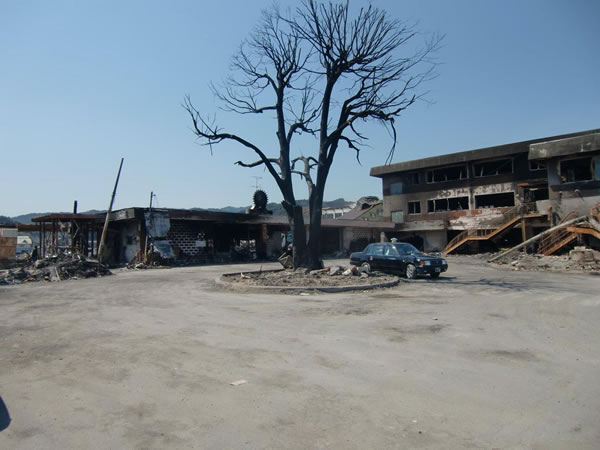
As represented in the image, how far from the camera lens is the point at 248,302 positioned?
38.6 feet

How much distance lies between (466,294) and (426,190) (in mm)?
37437

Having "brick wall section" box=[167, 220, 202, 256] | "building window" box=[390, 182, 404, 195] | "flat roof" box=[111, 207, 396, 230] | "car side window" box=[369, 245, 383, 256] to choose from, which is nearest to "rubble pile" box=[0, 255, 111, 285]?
"flat roof" box=[111, 207, 396, 230]

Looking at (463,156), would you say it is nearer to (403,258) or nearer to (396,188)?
(396,188)

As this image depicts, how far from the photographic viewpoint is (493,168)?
44719 mm

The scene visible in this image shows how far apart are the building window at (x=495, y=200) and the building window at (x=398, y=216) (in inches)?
333

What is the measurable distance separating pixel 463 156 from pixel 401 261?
30.6 metres

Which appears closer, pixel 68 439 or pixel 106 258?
pixel 68 439

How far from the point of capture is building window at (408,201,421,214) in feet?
162

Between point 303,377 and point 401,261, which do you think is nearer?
point 303,377

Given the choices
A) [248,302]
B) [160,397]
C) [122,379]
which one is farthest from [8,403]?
[248,302]

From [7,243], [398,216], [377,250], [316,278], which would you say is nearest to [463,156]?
[398,216]

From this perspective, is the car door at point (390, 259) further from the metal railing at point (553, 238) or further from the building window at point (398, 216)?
the building window at point (398, 216)

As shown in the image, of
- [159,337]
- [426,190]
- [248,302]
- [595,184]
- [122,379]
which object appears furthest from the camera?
[426,190]

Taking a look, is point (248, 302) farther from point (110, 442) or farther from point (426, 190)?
point (426, 190)
